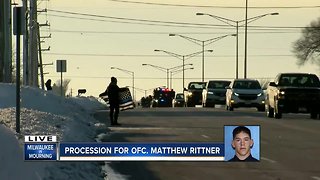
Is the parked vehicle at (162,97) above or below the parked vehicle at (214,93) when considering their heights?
below

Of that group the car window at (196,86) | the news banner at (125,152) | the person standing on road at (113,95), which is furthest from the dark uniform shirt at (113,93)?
the car window at (196,86)

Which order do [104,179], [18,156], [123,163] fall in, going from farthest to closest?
[123,163], [104,179], [18,156]

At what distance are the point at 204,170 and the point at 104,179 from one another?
2609 mm

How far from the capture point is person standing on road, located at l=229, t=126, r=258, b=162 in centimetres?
964

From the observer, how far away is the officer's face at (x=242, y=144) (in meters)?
9.63

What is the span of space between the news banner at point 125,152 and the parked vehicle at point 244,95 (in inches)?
1408

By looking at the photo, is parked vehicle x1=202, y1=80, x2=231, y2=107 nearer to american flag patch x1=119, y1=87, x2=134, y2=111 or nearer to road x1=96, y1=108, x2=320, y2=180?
american flag patch x1=119, y1=87, x2=134, y2=111

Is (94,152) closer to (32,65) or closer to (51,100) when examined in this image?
(51,100)

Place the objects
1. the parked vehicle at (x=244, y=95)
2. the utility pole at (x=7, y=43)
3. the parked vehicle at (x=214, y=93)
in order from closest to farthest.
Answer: the parked vehicle at (x=244, y=95) < the utility pole at (x=7, y=43) < the parked vehicle at (x=214, y=93)

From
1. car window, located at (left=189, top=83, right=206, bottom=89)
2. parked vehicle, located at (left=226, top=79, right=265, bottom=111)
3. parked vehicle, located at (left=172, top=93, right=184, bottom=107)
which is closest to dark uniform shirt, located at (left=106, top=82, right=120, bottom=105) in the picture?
parked vehicle, located at (left=226, top=79, right=265, bottom=111)

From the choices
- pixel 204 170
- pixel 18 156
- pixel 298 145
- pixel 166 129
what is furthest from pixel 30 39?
pixel 18 156

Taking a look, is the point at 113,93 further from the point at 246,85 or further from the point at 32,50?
the point at 32,50

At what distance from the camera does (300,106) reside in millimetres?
36438

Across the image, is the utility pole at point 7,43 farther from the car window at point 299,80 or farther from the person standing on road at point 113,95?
the person standing on road at point 113,95
